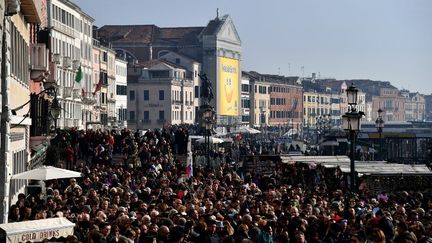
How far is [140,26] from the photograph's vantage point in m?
169

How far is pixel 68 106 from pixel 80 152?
39390mm

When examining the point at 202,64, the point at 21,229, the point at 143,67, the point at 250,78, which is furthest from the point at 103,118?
the point at 21,229

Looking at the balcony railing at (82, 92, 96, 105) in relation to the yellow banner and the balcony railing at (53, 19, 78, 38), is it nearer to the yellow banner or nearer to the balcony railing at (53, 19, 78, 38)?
the balcony railing at (53, 19, 78, 38)

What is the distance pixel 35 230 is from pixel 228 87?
14899 centimetres

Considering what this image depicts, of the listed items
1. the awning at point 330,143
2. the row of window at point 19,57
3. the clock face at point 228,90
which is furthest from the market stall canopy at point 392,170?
the clock face at point 228,90

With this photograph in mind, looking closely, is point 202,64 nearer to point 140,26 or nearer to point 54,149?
point 140,26

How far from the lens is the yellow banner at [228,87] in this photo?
164 meters

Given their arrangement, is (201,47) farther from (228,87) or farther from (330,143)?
(330,143)

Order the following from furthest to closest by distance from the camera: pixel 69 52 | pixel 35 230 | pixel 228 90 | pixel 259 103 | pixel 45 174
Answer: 1. pixel 259 103
2. pixel 228 90
3. pixel 69 52
4. pixel 45 174
5. pixel 35 230

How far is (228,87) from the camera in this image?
6560 inches

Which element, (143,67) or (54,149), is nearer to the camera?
(54,149)

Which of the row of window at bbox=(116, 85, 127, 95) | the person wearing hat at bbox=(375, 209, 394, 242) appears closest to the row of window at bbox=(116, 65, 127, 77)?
the row of window at bbox=(116, 85, 127, 95)

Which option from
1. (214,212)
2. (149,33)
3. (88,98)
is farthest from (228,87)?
(214,212)

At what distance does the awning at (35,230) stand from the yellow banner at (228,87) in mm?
143595
